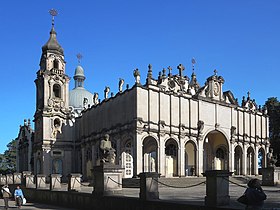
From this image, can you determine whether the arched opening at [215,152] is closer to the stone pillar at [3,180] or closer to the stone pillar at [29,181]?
the stone pillar at [3,180]

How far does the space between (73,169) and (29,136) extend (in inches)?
523

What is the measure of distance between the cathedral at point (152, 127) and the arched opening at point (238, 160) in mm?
126

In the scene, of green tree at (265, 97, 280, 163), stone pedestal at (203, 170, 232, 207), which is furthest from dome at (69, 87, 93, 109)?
stone pedestal at (203, 170, 232, 207)

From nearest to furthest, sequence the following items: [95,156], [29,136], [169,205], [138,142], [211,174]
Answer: [211,174] → [169,205] → [138,142] → [95,156] → [29,136]

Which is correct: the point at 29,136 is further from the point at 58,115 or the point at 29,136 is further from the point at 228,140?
the point at 228,140

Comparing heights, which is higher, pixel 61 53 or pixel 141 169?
pixel 61 53

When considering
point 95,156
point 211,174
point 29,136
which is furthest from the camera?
point 29,136

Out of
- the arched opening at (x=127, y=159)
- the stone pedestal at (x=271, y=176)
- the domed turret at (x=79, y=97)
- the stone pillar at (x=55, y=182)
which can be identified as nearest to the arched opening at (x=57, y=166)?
the arched opening at (x=127, y=159)

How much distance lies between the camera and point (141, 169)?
130 feet

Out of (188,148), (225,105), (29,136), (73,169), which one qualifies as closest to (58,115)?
(73,169)

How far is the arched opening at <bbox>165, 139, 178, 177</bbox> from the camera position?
44.0 metres

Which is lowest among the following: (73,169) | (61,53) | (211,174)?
(73,169)

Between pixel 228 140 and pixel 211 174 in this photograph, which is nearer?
pixel 211 174

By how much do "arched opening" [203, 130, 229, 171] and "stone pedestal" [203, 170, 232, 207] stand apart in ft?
125
